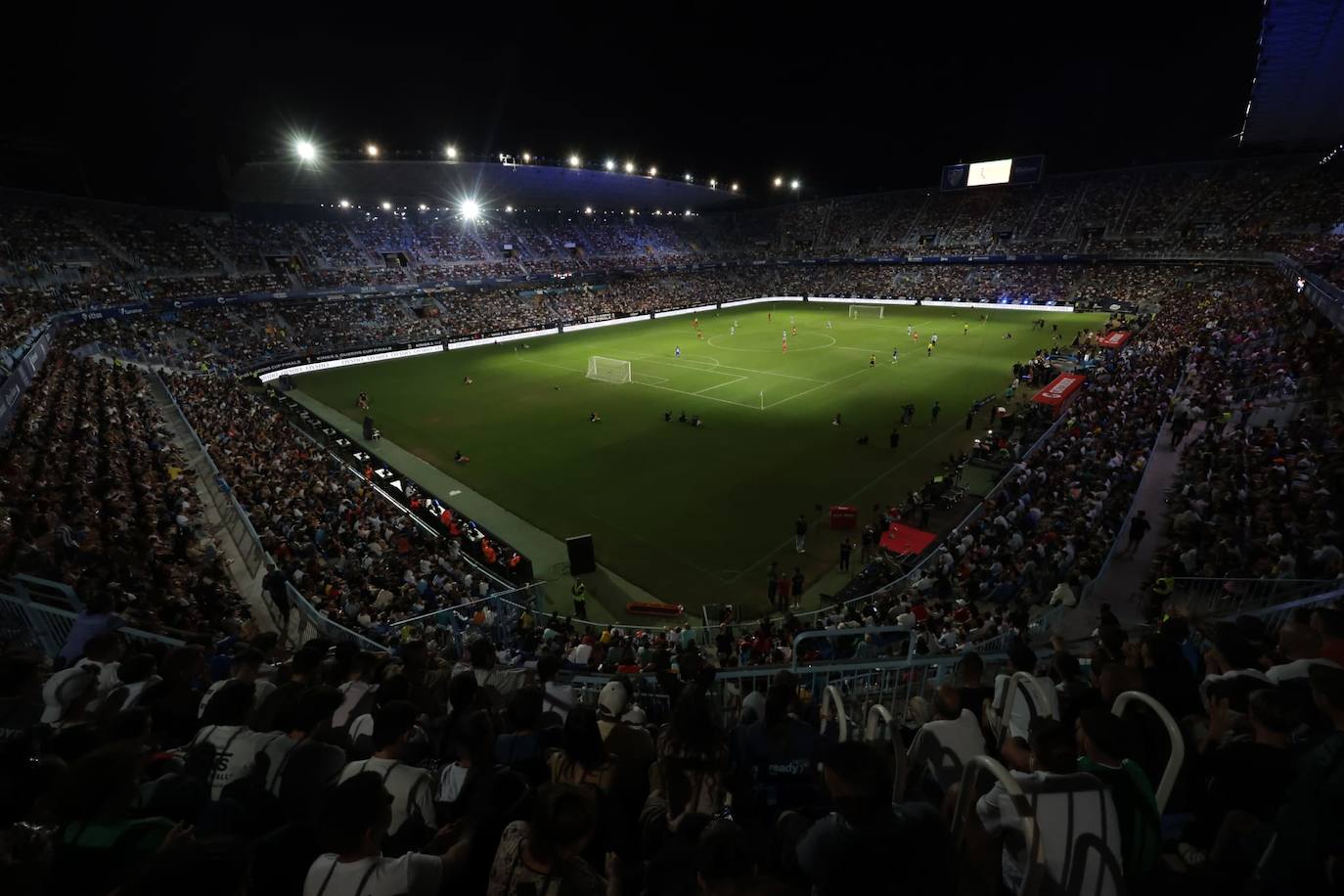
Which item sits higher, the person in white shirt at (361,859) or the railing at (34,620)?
the railing at (34,620)

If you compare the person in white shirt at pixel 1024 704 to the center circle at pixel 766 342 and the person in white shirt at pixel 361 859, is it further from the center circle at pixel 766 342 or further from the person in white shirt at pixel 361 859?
the center circle at pixel 766 342

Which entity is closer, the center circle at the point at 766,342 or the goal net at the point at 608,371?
the goal net at the point at 608,371

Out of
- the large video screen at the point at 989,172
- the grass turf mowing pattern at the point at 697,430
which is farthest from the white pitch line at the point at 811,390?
the large video screen at the point at 989,172

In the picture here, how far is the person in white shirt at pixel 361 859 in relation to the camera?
8.83ft

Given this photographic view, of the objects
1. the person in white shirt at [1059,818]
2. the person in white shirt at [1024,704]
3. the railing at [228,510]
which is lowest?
the person in white shirt at [1059,818]

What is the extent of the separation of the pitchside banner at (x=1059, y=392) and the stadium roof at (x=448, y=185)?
191 ft

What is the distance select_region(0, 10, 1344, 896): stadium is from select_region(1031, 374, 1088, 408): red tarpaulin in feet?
0.79

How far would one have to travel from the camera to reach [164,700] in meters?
5.17

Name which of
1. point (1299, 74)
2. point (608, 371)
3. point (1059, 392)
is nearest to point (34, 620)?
point (1059, 392)

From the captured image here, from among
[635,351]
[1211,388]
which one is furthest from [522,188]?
[1211,388]

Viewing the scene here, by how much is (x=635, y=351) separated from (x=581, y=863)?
51155 mm

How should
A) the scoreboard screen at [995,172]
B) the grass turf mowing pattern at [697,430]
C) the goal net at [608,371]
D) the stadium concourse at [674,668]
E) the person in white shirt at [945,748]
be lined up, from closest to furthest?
the stadium concourse at [674,668]
the person in white shirt at [945,748]
the grass turf mowing pattern at [697,430]
the goal net at [608,371]
the scoreboard screen at [995,172]

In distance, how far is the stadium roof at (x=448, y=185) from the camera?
2255 inches

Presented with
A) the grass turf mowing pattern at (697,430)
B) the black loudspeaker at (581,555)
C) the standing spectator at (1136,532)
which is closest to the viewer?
the standing spectator at (1136,532)
